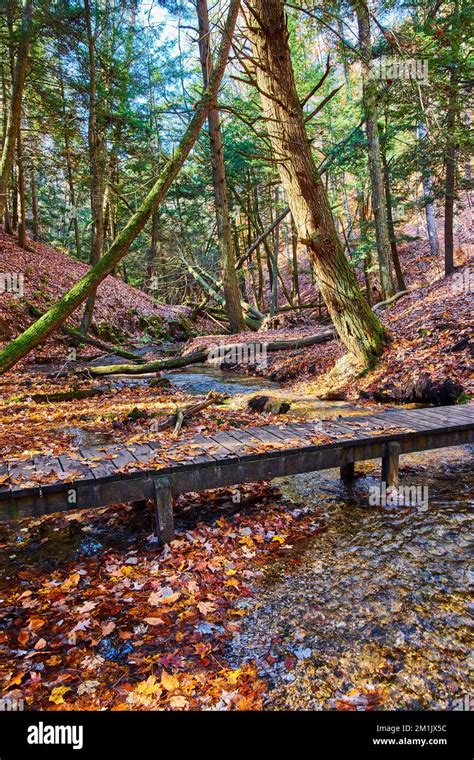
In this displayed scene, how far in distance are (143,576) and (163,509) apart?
587 mm

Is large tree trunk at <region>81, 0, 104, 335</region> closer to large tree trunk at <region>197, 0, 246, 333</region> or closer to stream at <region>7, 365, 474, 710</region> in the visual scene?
large tree trunk at <region>197, 0, 246, 333</region>

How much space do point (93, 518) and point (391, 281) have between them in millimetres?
14069

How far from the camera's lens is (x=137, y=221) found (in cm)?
670

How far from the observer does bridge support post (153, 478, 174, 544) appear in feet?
12.5

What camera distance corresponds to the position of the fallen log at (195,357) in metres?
11.5

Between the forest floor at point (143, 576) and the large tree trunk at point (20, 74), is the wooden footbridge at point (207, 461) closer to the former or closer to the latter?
the forest floor at point (143, 576)

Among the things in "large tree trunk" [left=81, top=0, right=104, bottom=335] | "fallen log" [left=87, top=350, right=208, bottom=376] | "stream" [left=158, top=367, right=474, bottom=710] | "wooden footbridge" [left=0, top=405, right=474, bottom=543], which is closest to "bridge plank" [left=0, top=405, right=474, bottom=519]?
"wooden footbridge" [left=0, top=405, right=474, bottom=543]

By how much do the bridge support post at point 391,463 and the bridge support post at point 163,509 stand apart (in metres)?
2.45

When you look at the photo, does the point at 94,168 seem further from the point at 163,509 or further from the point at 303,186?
the point at 163,509

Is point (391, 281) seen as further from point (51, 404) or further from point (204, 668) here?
point (204, 668)

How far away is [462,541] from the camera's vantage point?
3.74 metres

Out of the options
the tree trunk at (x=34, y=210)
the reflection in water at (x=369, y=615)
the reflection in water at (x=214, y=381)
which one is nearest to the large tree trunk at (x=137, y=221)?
the reflection in water at (x=214, y=381)

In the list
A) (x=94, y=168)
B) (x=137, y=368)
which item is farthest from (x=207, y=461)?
(x=94, y=168)
